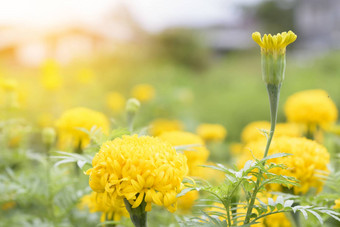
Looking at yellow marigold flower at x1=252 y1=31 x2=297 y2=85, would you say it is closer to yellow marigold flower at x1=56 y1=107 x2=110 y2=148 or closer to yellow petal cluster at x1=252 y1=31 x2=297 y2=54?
yellow petal cluster at x1=252 y1=31 x2=297 y2=54

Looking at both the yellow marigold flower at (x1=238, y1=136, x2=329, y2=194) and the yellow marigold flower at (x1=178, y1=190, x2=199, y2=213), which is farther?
the yellow marigold flower at (x1=178, y1=190, x2=199, y2=213)

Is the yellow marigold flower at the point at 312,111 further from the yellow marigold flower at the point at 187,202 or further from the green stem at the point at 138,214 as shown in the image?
the green stem at the point at 138,214

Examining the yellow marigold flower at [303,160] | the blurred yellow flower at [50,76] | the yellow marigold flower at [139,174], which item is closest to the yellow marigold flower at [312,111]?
the yellow marigold flower at [303,160]

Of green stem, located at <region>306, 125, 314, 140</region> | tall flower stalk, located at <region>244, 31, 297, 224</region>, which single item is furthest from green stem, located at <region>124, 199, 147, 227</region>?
green stem, located at <region>306, 125, 314, 140</region>

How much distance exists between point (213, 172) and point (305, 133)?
1.57ft

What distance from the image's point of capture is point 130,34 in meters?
8.07

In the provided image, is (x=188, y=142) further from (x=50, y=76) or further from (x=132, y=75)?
(x=132, y=75)

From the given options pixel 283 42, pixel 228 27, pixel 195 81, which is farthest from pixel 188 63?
pixel 283 42

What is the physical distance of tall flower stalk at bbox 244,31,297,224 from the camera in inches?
24.5

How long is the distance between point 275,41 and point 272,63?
4cm

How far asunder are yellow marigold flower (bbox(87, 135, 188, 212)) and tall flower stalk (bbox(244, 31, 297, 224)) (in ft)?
0.44

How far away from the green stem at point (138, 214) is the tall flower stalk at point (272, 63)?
162 mm

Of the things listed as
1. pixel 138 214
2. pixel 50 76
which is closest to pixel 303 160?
pixel 138 214

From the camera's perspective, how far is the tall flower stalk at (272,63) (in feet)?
2.05
